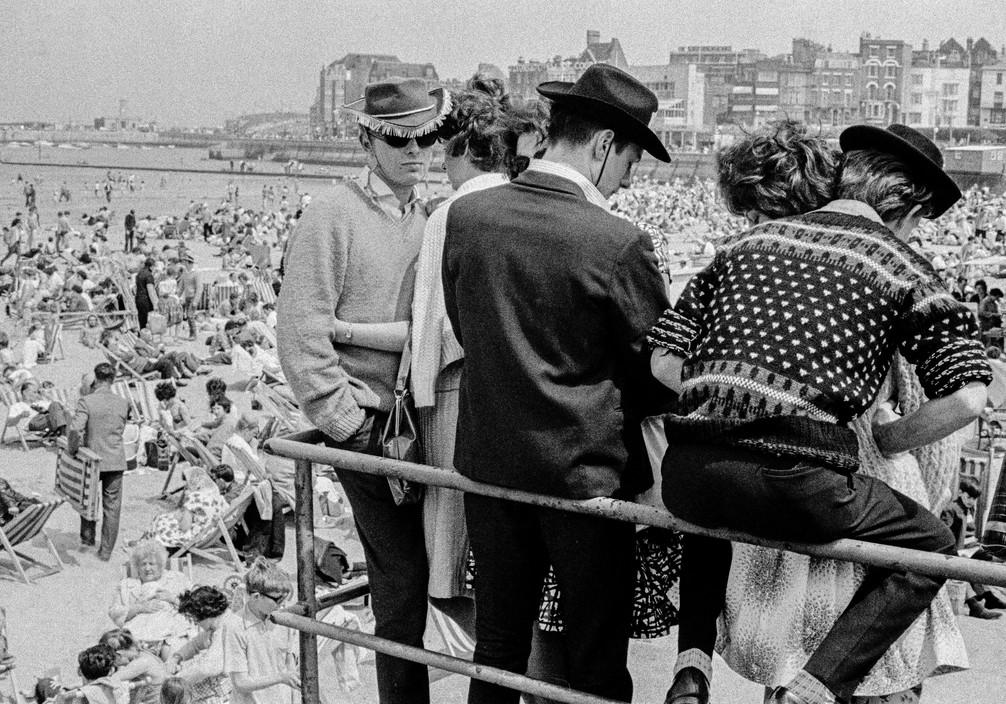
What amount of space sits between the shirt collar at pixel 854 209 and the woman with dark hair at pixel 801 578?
0.43ft

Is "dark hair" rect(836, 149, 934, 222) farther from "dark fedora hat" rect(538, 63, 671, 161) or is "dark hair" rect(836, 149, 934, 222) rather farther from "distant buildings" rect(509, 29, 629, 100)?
"distant buildings" rect(509, 29, 629, 100)

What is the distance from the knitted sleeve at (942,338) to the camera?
94.8 inches

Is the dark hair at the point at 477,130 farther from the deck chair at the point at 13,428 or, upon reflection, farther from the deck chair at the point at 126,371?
the deck chair at the point at 126,371

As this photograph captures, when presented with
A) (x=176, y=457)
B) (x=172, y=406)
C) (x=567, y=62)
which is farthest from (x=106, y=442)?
(x=567, y=62)

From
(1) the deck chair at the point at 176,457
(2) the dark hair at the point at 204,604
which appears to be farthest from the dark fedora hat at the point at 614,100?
(1) the deck chair at the point at 176,457

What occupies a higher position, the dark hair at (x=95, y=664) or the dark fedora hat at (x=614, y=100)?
the dark fedora hat at (x=614, y=100)

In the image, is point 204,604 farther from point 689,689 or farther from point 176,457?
point 176,457

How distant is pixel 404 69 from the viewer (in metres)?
188

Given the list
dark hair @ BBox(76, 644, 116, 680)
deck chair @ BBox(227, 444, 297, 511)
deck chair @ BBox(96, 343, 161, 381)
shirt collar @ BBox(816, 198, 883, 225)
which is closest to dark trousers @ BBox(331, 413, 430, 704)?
shirt collar @ BBox(816, 198, 883, 225)

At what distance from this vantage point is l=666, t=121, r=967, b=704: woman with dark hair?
260 cm

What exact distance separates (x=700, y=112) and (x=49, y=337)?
538 feet

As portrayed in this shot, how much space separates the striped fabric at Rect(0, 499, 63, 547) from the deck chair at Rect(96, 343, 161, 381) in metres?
6.35

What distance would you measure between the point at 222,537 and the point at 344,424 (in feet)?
22.8

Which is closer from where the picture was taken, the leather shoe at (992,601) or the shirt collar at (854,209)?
the shirt collar at (854,209)
